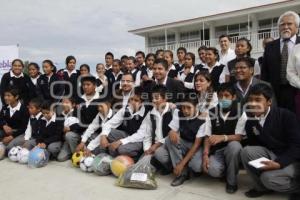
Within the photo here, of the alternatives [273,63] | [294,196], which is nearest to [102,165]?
[294,196]

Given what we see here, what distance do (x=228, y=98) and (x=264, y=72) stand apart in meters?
0.76

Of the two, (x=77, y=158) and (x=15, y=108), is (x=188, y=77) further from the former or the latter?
(x=15, y=108)

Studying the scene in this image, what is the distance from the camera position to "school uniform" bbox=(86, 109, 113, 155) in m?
4.68

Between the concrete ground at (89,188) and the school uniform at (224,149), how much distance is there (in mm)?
207

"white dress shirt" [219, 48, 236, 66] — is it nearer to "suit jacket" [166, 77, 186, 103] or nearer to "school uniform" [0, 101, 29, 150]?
"suit jacket" [166, 77, 186, 103]

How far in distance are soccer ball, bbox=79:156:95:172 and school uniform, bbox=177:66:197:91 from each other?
1993 mm

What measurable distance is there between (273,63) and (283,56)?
14 centimetres

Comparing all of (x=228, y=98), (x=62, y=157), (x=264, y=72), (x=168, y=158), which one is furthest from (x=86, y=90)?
(x=264, y=72)

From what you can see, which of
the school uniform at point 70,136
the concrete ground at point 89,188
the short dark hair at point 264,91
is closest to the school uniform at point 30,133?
the school uniform at point 70,136

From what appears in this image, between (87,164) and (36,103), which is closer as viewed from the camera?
(87,164)

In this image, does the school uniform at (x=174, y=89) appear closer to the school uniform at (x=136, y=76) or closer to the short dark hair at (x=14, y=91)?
the school uniform at (x=136, y=76)

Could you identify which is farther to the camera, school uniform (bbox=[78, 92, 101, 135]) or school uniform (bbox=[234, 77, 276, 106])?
school uniform (bbox=[78, 92, 101, 135])

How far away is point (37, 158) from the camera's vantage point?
15.0ft

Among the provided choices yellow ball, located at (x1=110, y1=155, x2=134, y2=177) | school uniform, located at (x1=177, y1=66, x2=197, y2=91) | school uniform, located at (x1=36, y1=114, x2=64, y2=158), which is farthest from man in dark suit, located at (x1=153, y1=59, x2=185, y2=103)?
school uniform, located at (x1=36, y1=114, x2=64, y2=158)
